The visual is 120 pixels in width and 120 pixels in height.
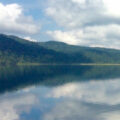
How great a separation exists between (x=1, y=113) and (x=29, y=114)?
5.44 m

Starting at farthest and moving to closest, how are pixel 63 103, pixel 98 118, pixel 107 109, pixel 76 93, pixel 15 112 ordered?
pixel 76 93 → pixel 63 103 → pixel 107 109 → pixel 15 112 → pixel 98 118

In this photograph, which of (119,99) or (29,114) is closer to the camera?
(29,114)

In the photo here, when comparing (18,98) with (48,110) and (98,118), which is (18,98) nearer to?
(48,110)

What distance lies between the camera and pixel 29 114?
4828cm

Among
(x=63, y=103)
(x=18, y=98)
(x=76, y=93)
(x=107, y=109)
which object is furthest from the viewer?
(x=76, y=93)

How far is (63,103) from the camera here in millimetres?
60062

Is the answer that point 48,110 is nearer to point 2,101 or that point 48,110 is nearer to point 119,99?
point 2,101

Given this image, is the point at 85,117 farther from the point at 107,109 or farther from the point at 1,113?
the point at 1,113

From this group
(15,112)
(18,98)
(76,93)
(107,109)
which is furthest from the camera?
(76,93)

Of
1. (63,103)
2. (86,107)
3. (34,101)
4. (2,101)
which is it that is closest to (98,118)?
(86,107)

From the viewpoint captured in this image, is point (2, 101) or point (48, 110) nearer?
point (48, 110)

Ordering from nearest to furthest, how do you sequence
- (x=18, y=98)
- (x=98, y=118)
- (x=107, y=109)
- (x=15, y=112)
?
(x=98, y=118), (x=15, y=112), (x=107, y=109), (x=18, y=98)

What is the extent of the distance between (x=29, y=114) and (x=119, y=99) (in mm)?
28700

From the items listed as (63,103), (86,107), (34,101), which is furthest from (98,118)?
(34,101)
